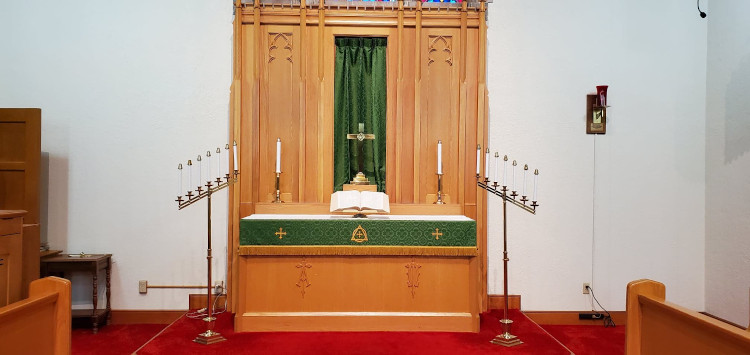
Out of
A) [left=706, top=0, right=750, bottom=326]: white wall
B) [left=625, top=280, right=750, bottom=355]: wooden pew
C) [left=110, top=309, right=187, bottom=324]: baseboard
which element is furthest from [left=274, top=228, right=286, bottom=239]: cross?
[left=706, top=0, right=750, bottom=326]: white wall

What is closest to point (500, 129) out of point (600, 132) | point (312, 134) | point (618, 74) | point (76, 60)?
point (600, 132)

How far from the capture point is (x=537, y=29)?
16.1 feet

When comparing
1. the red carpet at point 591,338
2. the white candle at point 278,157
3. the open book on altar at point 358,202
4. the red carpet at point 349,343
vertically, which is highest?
the white candle at point 278,157

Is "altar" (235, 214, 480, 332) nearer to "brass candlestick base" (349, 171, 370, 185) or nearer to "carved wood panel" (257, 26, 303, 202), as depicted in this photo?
"brass candlestick base" (349, 171, 370, 185)

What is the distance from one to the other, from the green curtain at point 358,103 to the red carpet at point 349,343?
157 centimetres

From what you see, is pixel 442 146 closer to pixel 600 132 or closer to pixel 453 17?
pixel 453 17

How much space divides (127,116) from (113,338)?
2.03m

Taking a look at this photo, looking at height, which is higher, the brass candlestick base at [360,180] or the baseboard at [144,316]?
the brass candlestick base at [360,180]

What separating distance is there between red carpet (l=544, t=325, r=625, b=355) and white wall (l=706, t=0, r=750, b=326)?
1.04m

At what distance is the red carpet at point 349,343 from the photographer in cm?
353

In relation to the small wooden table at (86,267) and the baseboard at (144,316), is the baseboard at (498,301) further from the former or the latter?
the small wooden table at (86,267)

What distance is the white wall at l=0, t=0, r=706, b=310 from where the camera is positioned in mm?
4711

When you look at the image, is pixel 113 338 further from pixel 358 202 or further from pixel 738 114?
pixel 738 114

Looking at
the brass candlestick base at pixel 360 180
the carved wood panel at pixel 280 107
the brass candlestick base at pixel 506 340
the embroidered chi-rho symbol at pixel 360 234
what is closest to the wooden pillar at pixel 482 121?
the brass candlestick base at pixel 506 340
